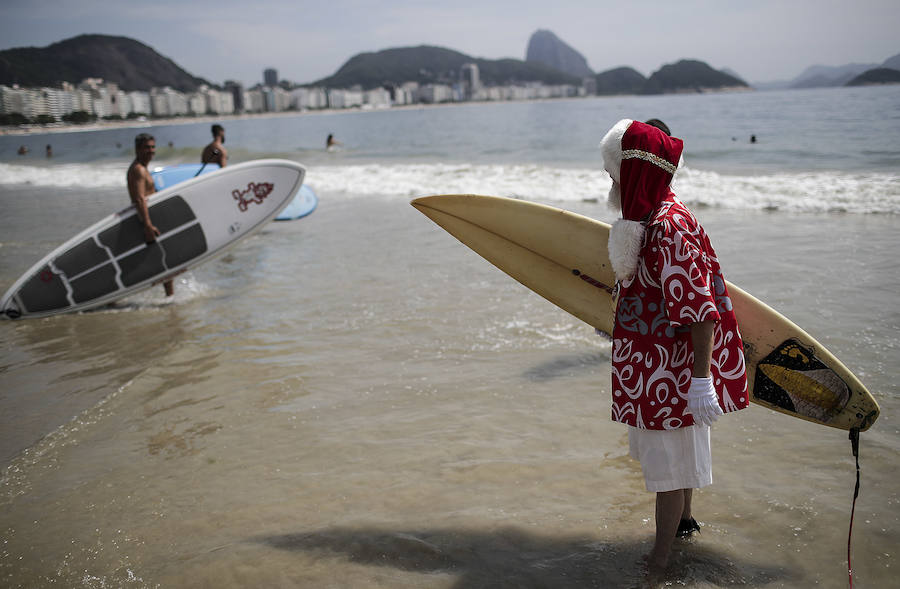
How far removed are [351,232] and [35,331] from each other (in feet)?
15.2

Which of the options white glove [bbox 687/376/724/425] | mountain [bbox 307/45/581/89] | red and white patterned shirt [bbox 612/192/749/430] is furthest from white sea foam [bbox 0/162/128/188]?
mountain [bbox 307/45/581/89]

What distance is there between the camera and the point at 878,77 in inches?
2420

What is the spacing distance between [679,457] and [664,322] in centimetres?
45

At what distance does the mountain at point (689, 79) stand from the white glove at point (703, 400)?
446ft

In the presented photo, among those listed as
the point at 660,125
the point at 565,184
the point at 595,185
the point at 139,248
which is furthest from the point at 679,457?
the point at 565,184

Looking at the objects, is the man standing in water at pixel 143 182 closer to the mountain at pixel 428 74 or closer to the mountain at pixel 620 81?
the mountain at pixel 620 81

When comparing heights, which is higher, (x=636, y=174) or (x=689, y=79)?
(x=689, y=79)

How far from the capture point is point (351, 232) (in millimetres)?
9383

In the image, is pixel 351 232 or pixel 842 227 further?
pixel 351 232

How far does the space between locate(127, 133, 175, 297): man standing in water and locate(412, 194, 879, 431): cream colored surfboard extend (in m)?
4.02

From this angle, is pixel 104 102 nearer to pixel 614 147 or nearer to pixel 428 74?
pixel 428 74

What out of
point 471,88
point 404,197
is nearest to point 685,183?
point 404,197

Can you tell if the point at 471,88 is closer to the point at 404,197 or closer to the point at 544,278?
the point at 404,197

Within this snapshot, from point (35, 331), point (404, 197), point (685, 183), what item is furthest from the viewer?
point (404, 197)
